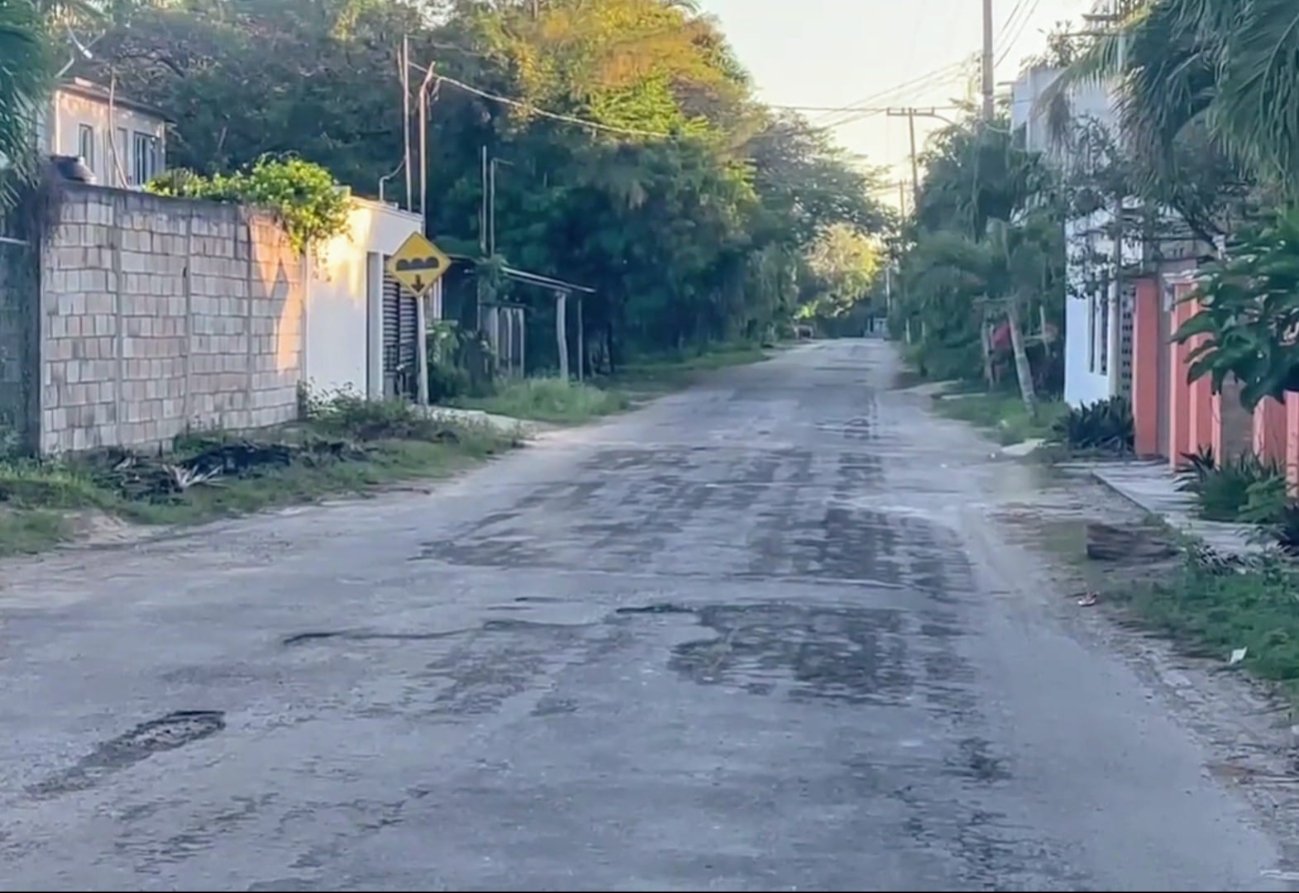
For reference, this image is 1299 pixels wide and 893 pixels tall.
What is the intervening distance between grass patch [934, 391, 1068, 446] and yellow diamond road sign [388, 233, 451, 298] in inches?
384

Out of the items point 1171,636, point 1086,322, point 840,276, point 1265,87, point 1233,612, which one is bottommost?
point 1171,636

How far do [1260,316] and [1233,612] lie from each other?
2248 millimetres

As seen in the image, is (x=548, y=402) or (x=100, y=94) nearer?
(x=100, y=94)

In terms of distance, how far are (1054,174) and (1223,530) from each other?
12333 mm

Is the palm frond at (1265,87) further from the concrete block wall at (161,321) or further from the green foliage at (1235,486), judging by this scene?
the concrete block wall at (161,321)

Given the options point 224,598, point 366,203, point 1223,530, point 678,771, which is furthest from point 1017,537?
point 366,203

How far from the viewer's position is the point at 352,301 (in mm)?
34250

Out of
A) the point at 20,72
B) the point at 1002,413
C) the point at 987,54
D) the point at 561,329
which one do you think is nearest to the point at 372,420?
the point at 20,72

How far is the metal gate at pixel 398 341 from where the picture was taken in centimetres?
3694

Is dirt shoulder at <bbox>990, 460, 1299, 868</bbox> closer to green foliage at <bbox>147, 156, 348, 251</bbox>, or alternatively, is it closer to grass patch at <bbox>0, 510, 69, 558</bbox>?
grass patch at <bbox>0, 510, 69, 558</bbox>

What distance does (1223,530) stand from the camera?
760 inches

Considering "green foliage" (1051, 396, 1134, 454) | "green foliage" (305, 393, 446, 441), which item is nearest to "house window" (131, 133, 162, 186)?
"green foliage" (305, 393, 446, 441)

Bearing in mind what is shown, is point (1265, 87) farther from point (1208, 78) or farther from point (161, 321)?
point (161, 321)

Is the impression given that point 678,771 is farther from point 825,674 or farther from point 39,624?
point 39,624
